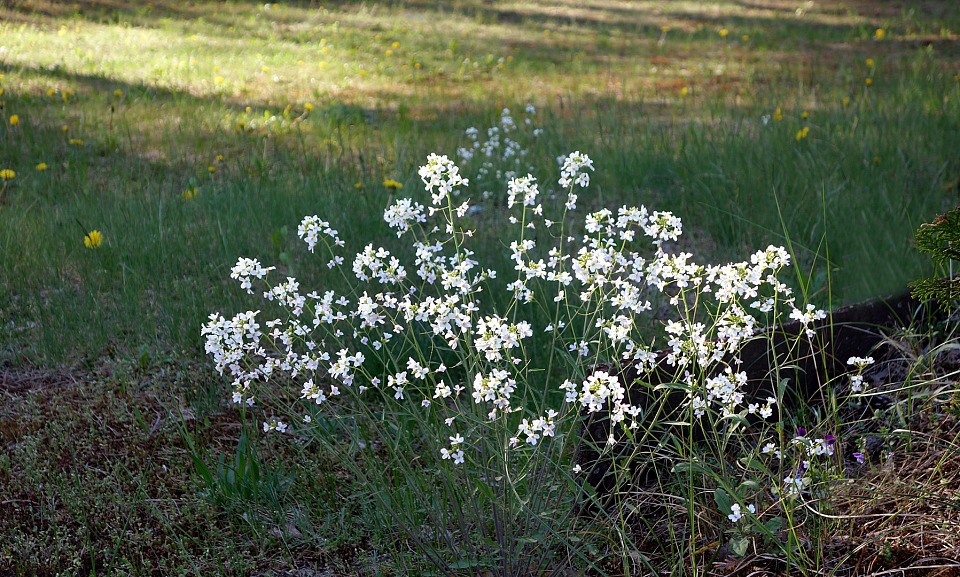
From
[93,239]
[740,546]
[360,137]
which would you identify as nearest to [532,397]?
[740,546]

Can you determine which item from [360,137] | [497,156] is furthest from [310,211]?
[360,137]

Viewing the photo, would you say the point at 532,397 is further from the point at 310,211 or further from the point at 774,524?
the point at 310,211

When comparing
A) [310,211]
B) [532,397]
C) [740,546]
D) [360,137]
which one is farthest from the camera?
[360,137]

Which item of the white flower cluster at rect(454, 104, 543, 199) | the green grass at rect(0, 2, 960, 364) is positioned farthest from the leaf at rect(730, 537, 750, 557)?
the white flower cluster at rect(454, 104, 543, 199)

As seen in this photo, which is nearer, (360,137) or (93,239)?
(93,239)

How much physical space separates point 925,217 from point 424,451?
9.58 feet

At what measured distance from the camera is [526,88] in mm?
8383

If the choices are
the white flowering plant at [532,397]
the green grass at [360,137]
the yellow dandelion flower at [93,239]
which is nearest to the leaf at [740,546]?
the white flowering plant at [532,397]

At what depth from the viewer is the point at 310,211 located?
412 cm

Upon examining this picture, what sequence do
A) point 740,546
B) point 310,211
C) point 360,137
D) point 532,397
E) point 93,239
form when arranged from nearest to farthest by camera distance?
point 740,546, point 532,397, point 93,239, point 310,211, point 360,137

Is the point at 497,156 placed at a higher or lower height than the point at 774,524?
higher

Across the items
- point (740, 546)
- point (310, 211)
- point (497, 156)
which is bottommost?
point (740, 546)

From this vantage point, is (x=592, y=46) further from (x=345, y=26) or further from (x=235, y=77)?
(x=235, y=77)

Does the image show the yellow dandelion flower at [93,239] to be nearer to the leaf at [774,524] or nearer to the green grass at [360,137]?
the green grass at [360,137]
